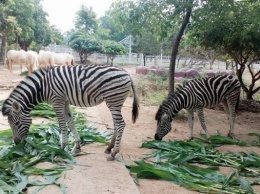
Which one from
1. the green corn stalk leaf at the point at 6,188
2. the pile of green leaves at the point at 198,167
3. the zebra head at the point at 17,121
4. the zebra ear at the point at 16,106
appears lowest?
the pile of green leaves at the point at 198,167

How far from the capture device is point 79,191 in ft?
11.6

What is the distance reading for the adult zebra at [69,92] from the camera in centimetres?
487

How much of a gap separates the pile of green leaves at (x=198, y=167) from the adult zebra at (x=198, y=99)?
2.43 feet

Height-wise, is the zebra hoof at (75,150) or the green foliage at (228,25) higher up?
the green foliage at (228,25)

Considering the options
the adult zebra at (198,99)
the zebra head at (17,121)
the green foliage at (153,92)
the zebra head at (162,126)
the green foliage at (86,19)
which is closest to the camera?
the zebra head at (17,121)

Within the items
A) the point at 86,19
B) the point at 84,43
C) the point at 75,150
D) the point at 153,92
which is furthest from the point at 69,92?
the point at 86,19

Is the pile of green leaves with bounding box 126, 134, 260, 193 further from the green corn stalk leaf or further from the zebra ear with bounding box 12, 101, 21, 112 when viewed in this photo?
the zebra ear with bounding box 12, 101, 21, 112

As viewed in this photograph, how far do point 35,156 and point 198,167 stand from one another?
2428 millimetres

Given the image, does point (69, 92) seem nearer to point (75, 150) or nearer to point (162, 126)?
point (75, 150)

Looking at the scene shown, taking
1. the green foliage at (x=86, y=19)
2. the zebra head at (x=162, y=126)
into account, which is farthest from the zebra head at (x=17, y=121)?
the green foliage at (x=86, y=19)

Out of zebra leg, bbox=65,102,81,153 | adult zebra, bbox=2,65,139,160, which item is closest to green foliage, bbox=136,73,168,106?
zebra leg, bbox=65,102,81,153

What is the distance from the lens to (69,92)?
4969 millimetres

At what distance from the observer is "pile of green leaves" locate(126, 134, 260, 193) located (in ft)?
13.1

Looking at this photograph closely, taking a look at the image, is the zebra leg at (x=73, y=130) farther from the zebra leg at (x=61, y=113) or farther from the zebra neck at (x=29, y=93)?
the zebra neck at (x=29, y=93)
